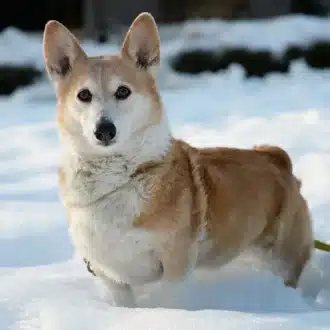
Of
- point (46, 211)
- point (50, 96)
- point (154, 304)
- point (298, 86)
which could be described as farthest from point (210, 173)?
point (50, 96)

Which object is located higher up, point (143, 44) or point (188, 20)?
point (143, 44)

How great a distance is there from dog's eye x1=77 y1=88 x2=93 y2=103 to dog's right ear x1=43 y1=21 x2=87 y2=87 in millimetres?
179

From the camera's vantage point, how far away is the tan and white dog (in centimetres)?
247

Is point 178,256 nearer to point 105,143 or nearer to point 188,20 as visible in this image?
point 105,143

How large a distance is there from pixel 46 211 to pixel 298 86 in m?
4.35

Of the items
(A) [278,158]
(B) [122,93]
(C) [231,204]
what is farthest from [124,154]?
(A) [278,158]

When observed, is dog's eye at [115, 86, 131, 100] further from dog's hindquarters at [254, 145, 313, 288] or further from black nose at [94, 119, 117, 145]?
dog's hindquarters at [254, 145, 313, 288]

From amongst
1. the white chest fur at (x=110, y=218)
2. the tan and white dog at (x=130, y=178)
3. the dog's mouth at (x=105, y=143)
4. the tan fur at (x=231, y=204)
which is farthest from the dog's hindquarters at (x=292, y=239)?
the dog's mouth at (x=105, y=143)

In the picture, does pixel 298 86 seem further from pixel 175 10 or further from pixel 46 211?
pixel 46 211

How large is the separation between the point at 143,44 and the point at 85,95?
348 millimetres

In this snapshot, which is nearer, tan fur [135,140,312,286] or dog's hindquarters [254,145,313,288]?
tan fur [135,140,312,286]

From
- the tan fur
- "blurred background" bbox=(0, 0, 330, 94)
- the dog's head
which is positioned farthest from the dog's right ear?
"blurred background" bbox=(0, 0, 330, 94)

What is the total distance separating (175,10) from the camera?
9664 millimetres

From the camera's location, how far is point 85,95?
2531mm
